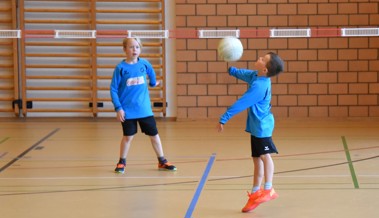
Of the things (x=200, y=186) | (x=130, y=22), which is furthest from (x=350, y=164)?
(x=130, y=22)

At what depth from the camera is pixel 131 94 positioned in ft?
25.1

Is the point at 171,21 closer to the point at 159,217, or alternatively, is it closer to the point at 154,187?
the point at 154,187

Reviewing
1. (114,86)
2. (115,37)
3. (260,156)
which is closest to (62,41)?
(115,37)

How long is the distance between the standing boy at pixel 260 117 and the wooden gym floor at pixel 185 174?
15 cm

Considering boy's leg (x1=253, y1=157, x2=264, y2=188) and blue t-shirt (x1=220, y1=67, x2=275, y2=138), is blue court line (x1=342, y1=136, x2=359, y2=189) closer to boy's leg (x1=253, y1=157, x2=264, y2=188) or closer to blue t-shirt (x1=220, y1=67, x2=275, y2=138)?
boy's leg (x1=253, y1=157, x2=264, y2=188)

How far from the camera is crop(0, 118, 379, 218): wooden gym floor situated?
607cm

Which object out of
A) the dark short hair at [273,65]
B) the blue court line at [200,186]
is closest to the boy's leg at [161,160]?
the blue court line at [200,186]

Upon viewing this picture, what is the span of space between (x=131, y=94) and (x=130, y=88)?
6 centimetres

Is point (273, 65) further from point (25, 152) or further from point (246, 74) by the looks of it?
point (25, 152)

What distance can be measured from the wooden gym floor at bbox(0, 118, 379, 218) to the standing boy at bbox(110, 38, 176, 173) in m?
0.45

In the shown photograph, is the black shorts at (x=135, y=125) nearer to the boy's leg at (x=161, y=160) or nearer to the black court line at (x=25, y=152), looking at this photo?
the boy's leg at (x=161, y=160)

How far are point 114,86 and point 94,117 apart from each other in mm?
5144

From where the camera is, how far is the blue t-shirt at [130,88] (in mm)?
7633

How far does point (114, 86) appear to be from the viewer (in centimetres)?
762
